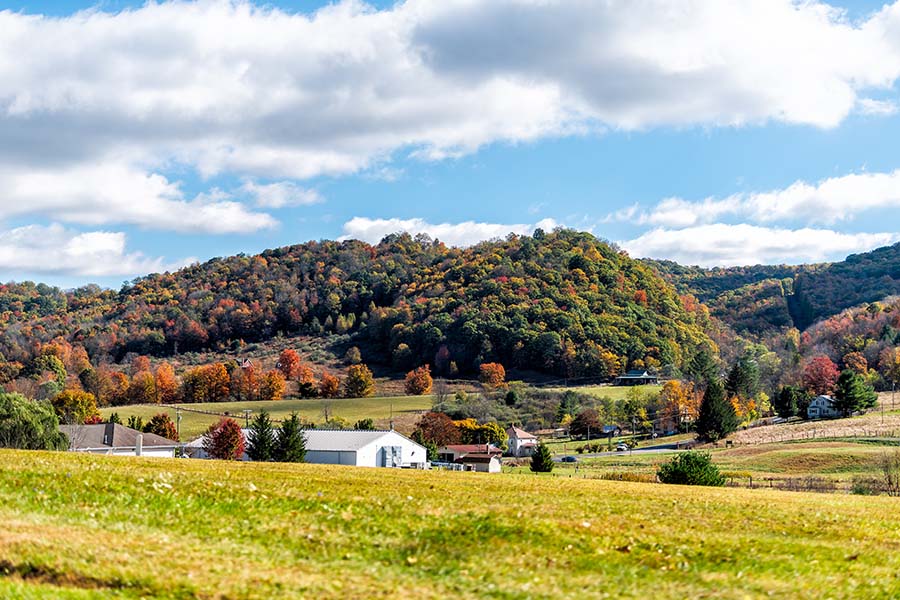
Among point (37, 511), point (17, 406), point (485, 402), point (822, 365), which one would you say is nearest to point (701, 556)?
point (37, 511)

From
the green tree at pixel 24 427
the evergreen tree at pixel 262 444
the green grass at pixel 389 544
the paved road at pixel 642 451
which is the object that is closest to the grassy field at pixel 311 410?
the paved road at pixel 642 451

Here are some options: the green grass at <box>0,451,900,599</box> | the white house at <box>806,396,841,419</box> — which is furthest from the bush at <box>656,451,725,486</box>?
the white house at <box>806,396,841,419</box>

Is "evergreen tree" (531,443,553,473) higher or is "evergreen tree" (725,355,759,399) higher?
"evergreen tree" (725,355,759,399)

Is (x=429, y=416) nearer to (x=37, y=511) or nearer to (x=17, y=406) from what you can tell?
(x=17, y=406)

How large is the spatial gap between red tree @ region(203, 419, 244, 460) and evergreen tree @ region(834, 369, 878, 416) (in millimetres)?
83189

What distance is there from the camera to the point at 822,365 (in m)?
149

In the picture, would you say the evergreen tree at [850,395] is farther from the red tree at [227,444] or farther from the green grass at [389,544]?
the green grass at [389,544]

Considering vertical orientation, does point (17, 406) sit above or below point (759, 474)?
above

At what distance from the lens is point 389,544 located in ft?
45.7

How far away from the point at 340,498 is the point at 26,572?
7.13 meters

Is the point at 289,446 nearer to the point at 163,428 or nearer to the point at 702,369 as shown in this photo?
the point at 163,428

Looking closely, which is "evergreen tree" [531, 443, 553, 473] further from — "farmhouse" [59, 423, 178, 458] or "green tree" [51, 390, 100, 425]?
"green tree" [51, 390, 100, 425]

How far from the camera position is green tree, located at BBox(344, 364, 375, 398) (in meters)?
158

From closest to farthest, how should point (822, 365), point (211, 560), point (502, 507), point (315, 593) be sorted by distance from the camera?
point (315, 593)
point (211, 560)
point (502, 507)
point (822, 365)
